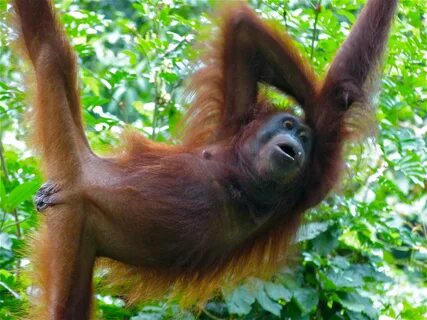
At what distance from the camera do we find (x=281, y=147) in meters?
4.26

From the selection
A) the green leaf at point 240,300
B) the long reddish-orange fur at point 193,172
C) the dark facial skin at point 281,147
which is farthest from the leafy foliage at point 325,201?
the dark facial skin at point 281,147

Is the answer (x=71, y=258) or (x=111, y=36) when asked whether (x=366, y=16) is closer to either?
(x=71, y=258)

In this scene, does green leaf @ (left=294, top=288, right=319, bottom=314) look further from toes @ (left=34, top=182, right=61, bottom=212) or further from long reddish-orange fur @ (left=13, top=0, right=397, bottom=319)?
toes @ (left=34, top=182, right=61, bottom=212)

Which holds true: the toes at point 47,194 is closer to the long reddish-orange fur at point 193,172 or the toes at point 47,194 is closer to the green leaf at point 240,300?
the long reddish-orange fur at point 193,172

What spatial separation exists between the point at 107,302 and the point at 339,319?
1221 millimetres

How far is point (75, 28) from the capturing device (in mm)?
4809

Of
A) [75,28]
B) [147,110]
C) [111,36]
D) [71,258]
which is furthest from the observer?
[111,36]

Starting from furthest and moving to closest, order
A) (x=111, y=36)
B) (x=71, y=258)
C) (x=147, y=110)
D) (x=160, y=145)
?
(x=111, y=36) → (x=147, y=110) → (x=160, y=145) → (x=71, y=258)

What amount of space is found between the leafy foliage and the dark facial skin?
34cm

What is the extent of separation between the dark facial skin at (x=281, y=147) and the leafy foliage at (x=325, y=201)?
0.34 m

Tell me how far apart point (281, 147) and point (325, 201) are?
2.30 ft

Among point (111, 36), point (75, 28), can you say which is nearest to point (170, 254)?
point (75, 28)

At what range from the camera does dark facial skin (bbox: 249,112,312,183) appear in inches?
166

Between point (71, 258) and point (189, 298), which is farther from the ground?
point (71, 258)
